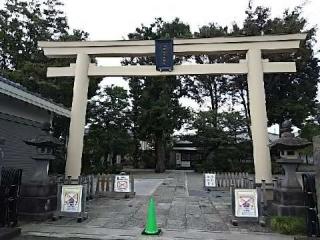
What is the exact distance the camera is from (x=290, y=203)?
27.6ft

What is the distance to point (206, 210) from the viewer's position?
10656 mm

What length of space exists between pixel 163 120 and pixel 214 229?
24.8m

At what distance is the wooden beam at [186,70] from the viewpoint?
12666 mm

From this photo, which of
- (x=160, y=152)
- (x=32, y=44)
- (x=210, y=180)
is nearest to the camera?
(x=210, y=180)

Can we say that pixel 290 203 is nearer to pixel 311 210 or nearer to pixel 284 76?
pixel 311 210

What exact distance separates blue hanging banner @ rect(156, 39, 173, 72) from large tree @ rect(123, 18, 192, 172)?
19.4m

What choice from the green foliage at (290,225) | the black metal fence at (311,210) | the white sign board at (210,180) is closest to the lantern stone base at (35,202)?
the green foliage at (290,225)

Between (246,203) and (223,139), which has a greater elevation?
(223,139)

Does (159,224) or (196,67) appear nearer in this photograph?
(159,224)

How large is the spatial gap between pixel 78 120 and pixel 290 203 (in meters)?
8.59

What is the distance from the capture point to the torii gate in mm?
12234

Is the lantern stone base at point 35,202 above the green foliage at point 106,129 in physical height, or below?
below

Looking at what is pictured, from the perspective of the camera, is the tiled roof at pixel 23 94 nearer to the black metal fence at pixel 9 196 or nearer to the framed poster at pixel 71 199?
the black metal fence at pixel 9 196

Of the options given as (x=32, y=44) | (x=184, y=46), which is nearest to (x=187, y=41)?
(x=184, y=46)
